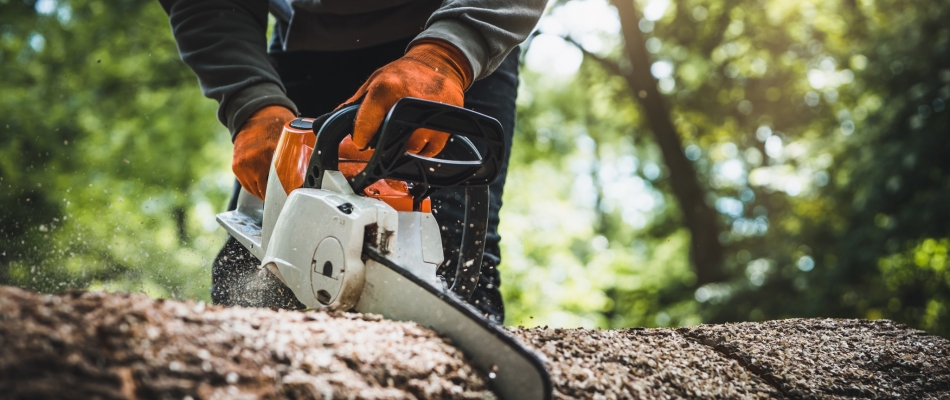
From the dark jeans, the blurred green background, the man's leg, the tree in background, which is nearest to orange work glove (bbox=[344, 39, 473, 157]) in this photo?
the man's leg

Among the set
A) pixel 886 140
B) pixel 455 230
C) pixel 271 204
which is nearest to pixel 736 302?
pixel 886 140

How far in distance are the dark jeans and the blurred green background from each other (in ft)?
8.30

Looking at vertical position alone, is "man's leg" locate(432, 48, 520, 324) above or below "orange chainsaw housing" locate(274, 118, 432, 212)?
above

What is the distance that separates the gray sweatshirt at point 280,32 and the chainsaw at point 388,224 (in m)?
0.42

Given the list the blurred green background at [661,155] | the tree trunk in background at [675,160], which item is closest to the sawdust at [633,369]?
the blurred green background at [661,155]

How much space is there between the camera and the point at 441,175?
1.51m

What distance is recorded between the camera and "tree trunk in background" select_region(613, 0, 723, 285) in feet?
27.9

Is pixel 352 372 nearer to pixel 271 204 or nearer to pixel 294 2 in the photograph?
pixel 271 204

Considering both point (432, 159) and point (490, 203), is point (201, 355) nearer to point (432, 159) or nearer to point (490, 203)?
point (432, 159)

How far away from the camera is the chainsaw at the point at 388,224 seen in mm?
1232

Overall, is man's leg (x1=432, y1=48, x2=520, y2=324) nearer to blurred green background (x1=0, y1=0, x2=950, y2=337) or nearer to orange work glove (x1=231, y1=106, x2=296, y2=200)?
orange work glove (x1=231, y1=106, x2=296, y2=200)

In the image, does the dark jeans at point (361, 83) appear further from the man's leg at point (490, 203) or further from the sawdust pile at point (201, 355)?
the sawdust pile at point (201, 355)

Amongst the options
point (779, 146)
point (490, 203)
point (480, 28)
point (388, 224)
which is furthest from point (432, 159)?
point (779, 146)

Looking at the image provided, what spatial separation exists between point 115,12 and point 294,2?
7.14 meters
